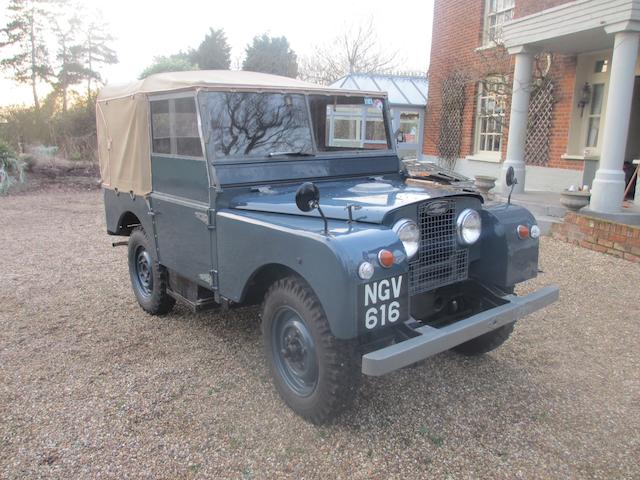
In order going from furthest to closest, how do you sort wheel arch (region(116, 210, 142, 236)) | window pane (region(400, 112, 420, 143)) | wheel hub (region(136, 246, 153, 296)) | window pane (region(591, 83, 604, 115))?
1. window pane (region(400, 112, 420, 143))
2. window pane (region(591, 83, 604, 115))
3. wheel arch (region(116, 210, 142, 236))
4. wheel hub (region(136, 246, 153, 296))

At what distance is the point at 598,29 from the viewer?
25.6 feet

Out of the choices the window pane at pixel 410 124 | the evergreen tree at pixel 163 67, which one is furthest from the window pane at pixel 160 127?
the evergreen tree at pixel 163 67

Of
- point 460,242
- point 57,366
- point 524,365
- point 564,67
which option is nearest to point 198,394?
point 57,366

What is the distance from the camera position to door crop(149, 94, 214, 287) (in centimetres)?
368

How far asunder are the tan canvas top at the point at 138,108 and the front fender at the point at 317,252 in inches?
44.2

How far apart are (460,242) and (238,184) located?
1562 mm

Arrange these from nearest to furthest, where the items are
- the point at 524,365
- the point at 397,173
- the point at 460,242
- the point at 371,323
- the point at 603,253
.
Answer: the point at 371,323
the point at 460,242
the point at 524,365
the point at 397,173
the point at 603,253

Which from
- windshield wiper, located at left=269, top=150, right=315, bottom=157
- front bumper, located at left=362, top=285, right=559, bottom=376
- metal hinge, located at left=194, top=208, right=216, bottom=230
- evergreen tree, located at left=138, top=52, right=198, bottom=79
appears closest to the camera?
front bumper, located at left=362, top=285, right=559, bottom=376

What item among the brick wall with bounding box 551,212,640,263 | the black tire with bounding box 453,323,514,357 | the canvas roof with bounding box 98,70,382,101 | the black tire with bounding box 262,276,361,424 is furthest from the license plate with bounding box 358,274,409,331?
the brick wall with bounding box 551,212,640,263

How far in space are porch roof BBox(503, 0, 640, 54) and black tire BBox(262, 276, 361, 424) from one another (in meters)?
6.91

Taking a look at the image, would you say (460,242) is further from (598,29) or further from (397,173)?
(598,29)

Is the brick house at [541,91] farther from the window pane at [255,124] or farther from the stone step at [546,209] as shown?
the window pane at [255,124]

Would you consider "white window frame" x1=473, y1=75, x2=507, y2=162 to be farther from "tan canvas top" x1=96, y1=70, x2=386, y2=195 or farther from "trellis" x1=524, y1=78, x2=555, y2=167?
"tan canvas top" x1=96, y1=70, x2=386, y2=195

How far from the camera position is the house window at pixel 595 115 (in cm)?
970
